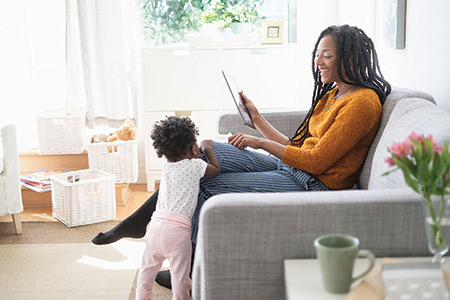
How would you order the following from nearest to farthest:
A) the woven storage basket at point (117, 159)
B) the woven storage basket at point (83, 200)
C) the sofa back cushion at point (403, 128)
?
the sofa back cushion at point (403, 128) < the woven storage basket at point (83, 200) < the woven storage basket at point (117, 159)

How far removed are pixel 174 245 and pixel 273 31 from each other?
2.32 m

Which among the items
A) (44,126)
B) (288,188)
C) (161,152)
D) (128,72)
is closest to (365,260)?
(288,188)

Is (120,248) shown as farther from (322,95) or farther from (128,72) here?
(128,72)

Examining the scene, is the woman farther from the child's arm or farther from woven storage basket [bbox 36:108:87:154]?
woven storage basket [bbox 36:108:87:154]

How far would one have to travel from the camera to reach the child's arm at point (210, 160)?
6.81ft

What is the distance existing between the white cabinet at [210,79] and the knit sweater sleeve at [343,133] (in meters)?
1.89

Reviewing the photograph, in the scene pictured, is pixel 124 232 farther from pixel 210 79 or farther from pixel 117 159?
pixel 210 79

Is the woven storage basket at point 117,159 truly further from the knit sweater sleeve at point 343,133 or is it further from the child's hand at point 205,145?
the knit sweater sleeve at point 343,133

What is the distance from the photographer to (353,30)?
2088mm

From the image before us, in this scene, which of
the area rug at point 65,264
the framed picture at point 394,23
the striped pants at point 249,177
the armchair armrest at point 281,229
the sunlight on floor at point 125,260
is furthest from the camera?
the sunlight on floor at point 125,260

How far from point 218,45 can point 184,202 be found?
2.03 metres

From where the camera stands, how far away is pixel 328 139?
191 cm

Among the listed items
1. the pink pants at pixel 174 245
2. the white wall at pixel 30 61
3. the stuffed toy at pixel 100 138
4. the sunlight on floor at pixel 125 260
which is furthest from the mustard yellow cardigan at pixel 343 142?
the white wall at pixel 30 61

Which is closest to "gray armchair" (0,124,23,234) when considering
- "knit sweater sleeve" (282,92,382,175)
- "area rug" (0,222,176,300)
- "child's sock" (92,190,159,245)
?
"area rug" (0,222,176,300)
